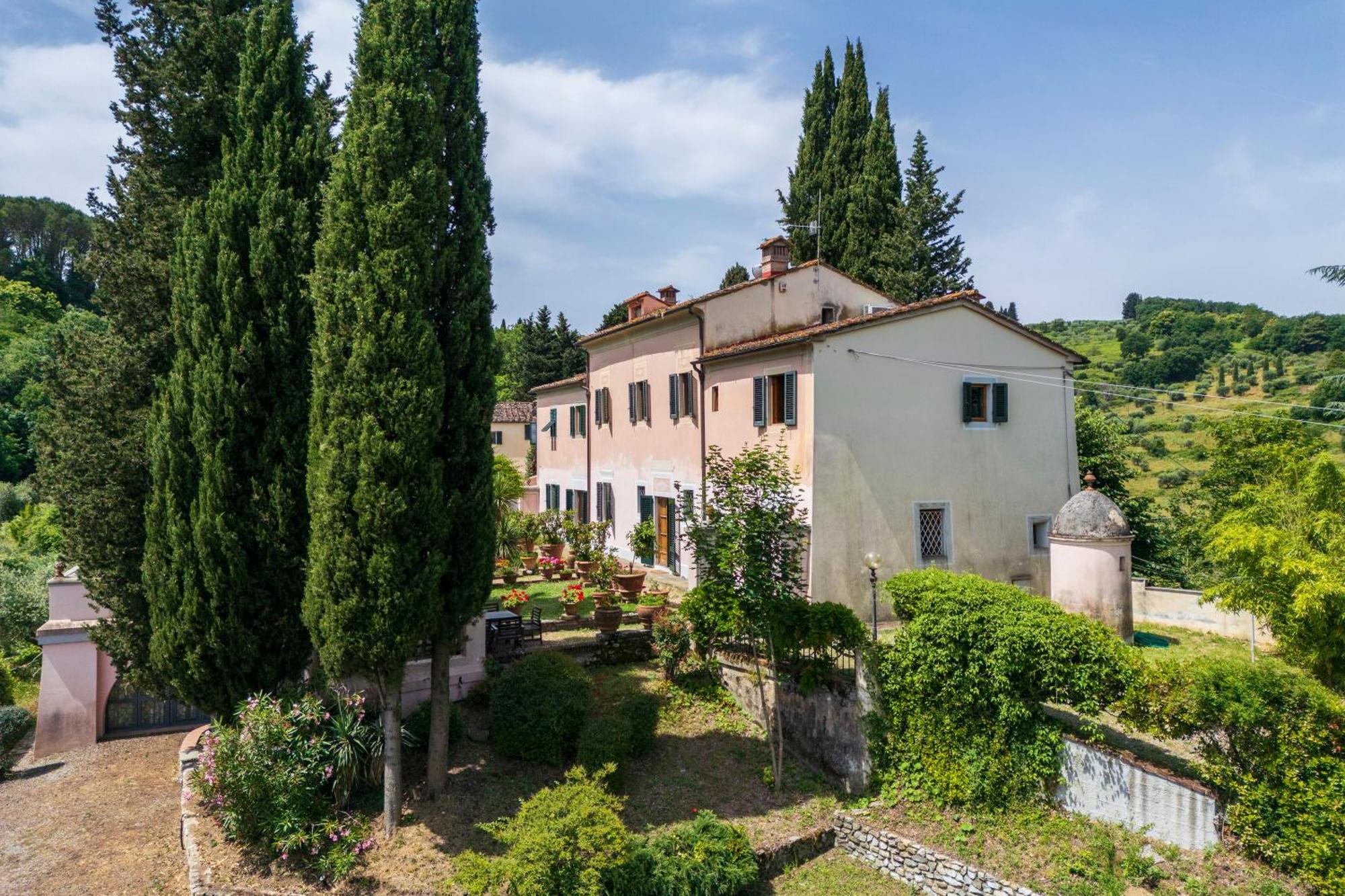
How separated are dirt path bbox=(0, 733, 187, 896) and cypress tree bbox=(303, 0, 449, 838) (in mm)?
3405

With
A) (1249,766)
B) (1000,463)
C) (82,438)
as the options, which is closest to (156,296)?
A: (82,438)

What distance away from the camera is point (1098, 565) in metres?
14.7

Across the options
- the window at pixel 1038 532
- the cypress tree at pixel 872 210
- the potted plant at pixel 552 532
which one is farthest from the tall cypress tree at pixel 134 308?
the cypress tree at pixel 872 210

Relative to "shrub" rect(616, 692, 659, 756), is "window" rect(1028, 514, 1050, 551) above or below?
above

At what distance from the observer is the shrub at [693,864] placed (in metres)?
8.83

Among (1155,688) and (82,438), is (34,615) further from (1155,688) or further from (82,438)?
(1155,688)

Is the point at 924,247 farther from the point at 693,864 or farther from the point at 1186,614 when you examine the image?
the point at 693,864

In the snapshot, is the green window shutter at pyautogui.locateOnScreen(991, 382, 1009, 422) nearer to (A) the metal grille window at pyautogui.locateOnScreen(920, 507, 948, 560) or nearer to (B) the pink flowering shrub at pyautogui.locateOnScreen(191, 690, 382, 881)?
(A) the metal grille window at pyautogui.locateOnScreen(920, 507, 948, 560)

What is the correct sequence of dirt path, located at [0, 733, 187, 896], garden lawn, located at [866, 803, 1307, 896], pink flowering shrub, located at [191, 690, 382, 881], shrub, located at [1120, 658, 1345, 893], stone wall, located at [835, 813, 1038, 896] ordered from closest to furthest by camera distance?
shrub, located at [1120, 658, 1345, 893] → garden lawn, located at [866, 803, 1307, 896] → pink flowering shrub, located at [191, 690, 382, 881] → dirt path, located at [0, 733, 187, 896] → stone wall, located at [835, 813, 1038, 896]

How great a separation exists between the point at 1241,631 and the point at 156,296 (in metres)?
22.3

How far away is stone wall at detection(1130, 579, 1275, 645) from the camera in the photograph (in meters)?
15.8

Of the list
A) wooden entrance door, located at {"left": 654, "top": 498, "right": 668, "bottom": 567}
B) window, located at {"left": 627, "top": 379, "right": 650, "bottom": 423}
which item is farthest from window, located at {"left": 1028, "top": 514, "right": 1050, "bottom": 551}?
window, located at {"left": 627, "top": 379, "right": 650, "bottom": 423}

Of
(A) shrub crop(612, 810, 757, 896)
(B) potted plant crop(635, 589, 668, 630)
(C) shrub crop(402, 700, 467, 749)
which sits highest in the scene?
(B) potted plant crop(635, 589, 668, 630)

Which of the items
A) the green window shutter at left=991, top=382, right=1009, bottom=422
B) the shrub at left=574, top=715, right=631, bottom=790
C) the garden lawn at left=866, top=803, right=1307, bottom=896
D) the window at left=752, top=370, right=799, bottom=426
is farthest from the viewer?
the green window shutter at left=991, top=382, right=1009, bottom=422
